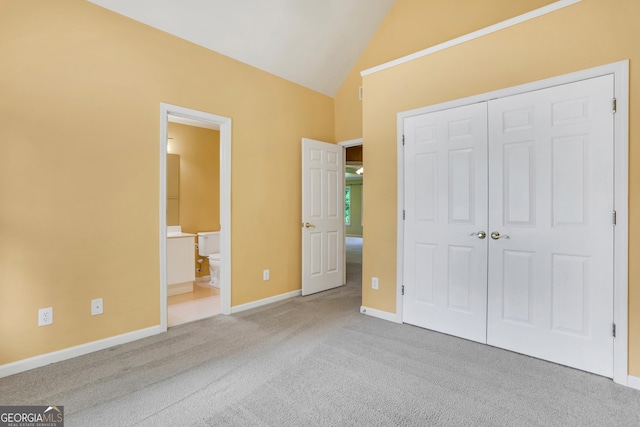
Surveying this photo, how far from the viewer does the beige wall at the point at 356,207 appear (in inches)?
533

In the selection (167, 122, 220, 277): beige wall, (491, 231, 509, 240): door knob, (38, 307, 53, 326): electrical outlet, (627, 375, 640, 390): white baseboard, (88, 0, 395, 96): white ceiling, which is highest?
(88, 0, 395, 96): white ceiling

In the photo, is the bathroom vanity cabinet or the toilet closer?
the bathroom vanity cabinet

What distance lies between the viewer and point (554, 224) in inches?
95.7

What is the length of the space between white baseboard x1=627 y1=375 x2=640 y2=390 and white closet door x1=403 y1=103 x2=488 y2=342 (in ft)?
2.98

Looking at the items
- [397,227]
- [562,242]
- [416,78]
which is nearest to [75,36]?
[416,78]

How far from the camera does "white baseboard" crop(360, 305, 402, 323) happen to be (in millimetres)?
3329

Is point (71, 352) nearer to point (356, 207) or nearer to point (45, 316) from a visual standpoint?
point (45, 316)

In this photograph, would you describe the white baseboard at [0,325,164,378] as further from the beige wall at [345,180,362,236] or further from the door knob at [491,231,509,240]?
the beige wall at [345,180,362,236]

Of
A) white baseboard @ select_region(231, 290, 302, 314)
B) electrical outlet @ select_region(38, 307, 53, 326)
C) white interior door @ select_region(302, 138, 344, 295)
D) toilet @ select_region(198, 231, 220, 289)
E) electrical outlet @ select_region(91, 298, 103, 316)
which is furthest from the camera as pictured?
toilet @ select_region(198, 231, 220, 289)

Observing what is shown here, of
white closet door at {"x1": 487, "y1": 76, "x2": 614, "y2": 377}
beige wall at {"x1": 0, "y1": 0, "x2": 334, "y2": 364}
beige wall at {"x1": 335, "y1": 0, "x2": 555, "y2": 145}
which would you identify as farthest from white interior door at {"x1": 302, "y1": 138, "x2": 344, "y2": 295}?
white closet door at {"x1": 487, "y1": 76, "x2": 614, "y2": 377}

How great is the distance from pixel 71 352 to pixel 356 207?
38.9ft

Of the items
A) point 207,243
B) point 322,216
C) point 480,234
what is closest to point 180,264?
point 207,243

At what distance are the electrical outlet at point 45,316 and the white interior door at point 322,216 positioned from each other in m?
2.62

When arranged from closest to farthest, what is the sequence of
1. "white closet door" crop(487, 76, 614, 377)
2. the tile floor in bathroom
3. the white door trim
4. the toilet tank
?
"white closet door" crop(487, 76, 614, 377), the tile floor in bathroom, the white door trim, the toilet tank
